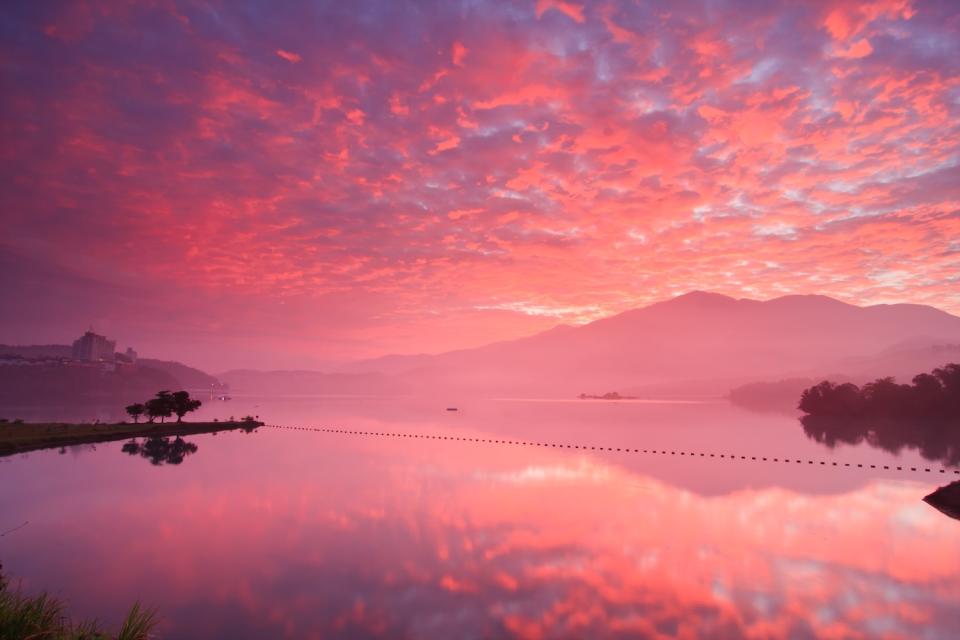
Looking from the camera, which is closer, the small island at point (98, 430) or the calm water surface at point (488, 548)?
the calm water surface at point (488, 548)

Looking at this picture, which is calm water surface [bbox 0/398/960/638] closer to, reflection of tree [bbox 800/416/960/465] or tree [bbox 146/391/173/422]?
reflection of tree [bbox 800/416/960/465]

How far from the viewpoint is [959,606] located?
899 inches

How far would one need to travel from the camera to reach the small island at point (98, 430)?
230ft

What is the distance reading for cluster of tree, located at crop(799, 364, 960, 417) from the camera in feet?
413

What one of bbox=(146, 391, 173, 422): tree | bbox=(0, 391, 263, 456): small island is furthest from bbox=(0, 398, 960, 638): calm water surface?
bbox=(146, 391, 173, 422): tree

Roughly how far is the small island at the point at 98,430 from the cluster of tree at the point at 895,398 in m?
149

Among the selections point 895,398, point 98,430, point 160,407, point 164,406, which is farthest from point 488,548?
point 895,398

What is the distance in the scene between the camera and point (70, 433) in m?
79.3

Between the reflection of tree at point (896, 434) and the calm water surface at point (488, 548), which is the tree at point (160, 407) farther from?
the reflection of tree at point (896, 434)

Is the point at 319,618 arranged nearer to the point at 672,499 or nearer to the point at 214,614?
the point at 214,614

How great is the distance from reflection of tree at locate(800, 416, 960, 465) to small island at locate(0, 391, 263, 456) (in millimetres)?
112424

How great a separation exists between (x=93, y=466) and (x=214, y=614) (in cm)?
4872

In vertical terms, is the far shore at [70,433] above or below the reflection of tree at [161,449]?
above

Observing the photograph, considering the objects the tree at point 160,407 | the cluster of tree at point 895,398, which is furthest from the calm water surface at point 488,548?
the cluster of tree at point 895,398
